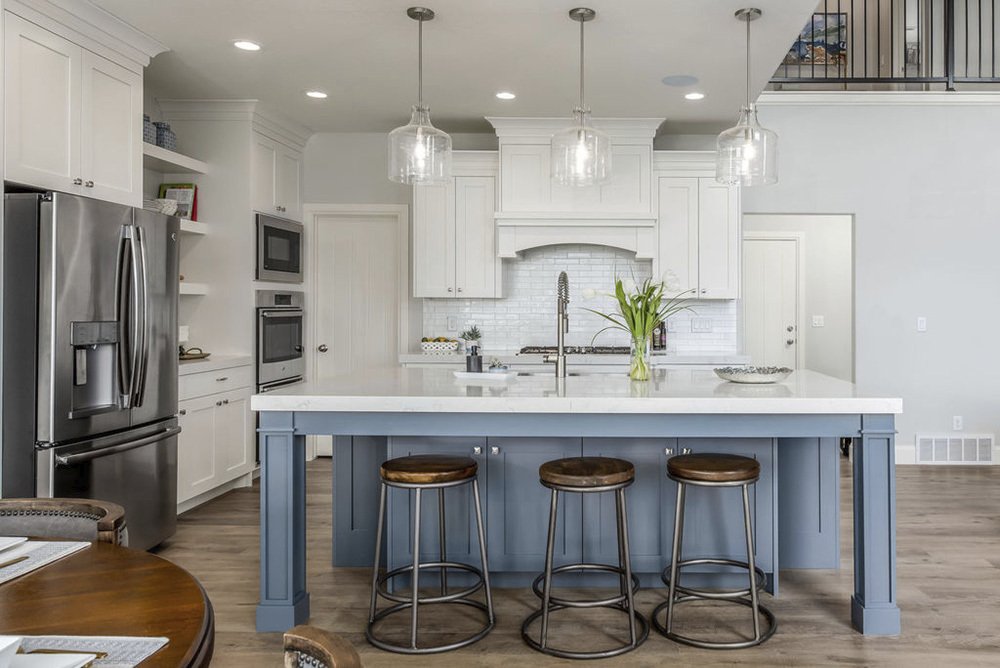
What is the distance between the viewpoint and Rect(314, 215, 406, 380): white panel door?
608cm

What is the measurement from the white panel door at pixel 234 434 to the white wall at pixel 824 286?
17.0 feet

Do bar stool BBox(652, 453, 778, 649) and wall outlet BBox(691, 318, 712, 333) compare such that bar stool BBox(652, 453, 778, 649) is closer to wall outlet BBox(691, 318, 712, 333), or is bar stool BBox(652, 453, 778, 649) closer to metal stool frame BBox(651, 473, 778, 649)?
metal stool frame BBox(651, 473, 778, 649)

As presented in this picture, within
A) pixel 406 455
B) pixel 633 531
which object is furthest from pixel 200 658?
pixel 633 531

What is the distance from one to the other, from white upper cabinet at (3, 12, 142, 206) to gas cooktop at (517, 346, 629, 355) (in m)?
2.93

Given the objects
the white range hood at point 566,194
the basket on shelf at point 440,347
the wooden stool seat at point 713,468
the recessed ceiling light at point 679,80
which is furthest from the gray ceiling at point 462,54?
the wooden stool seat at point 713,468

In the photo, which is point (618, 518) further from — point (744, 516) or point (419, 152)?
point (419, 152)

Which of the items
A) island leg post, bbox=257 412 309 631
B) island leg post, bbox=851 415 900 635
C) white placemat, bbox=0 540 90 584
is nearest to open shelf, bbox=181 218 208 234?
island leg post, bbox=257 412 309 631

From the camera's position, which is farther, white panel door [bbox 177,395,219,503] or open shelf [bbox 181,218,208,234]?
open shelf [bbox 181,218,208,234]

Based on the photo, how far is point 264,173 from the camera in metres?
5.30

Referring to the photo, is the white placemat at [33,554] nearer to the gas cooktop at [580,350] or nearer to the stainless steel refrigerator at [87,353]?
the stainless steel refrigerator at [87,353]

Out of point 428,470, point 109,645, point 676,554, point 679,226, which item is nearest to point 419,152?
point 428,470

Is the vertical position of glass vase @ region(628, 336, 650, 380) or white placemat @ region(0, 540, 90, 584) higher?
glass vase @ region(628, 336, 650, 380)

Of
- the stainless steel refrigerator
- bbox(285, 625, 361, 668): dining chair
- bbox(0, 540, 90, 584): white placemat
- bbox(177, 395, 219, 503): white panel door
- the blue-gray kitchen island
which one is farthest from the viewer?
bbox(177, 395, 219, 503): white panel door

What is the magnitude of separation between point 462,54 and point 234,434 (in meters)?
2.89
